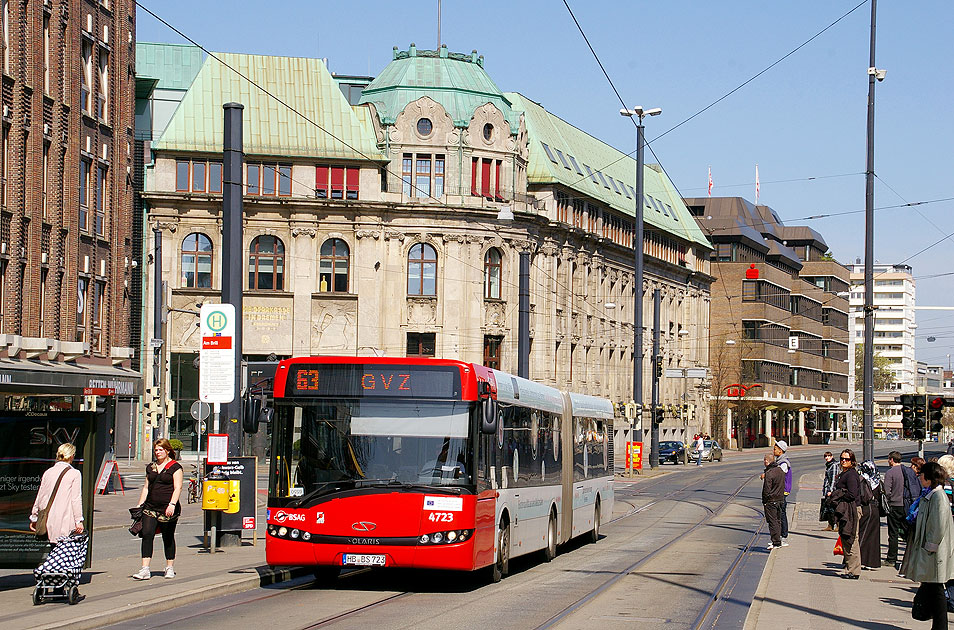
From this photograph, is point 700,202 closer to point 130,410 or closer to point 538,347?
point 538,347

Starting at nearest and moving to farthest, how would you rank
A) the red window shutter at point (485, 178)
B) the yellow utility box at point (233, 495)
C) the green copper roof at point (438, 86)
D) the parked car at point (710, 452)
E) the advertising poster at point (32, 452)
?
the advertising poster at point (32, 452) < the yellow utility box at point (233, 495) < the green copper roof at point (438, 86) < the red window shutter at point (485, 178) < the parked car at point (710, 452)

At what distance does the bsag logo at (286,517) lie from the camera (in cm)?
1631

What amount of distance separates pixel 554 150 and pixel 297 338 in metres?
20.8

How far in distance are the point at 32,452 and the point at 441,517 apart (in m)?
4.78

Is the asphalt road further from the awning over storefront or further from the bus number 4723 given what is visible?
the awning over storefront

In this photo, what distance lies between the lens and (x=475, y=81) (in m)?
67.8

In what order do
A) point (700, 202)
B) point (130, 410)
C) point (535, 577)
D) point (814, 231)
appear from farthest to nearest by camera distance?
1. point (814, 231)
2. point (700, 202)
3. point (130, 410)
4. point (535, 577)

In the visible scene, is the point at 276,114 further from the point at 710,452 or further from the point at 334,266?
the point at 710,452

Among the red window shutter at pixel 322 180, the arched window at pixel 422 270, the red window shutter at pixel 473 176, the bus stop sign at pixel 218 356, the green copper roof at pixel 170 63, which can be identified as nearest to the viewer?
the bus stop sign at pixel 218 356

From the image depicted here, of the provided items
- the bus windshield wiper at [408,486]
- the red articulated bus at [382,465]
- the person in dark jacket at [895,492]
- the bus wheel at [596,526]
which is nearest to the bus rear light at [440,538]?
the red articulated bus at [382,465]

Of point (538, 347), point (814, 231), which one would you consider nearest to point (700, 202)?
point (814, 231)

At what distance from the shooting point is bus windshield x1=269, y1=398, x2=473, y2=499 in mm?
16344

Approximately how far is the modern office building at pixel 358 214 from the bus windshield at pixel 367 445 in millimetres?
44972

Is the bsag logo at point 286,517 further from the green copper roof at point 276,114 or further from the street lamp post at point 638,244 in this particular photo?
the green copper roof at point 276,114
